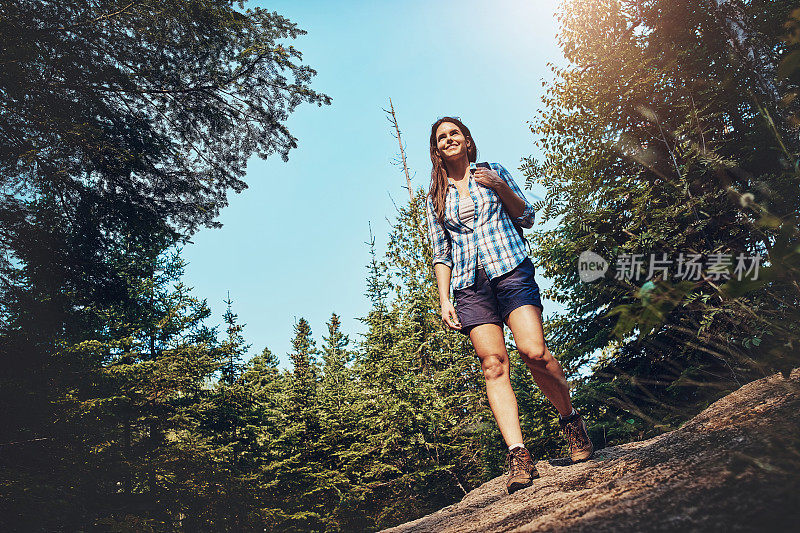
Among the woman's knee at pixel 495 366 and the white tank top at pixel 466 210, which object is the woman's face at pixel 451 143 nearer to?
the white tank top at pixel 466 210

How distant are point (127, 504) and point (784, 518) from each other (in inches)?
411

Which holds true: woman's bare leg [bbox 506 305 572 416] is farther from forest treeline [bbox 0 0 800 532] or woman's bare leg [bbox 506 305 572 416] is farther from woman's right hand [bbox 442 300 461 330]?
forest treeline [bbox 0 0 800 532]

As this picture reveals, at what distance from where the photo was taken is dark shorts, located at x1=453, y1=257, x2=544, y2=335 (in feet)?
7.56

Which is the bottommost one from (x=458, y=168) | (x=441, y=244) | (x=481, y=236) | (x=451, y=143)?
(x=481, y=236)

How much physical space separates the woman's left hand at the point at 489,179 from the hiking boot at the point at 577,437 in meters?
1.30

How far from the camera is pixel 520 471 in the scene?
2.03 meters

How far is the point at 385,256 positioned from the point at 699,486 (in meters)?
9.21

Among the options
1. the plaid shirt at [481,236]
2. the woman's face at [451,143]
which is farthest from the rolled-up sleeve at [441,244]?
the woman's face at [451,143]

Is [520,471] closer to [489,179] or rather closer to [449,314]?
[449,314]

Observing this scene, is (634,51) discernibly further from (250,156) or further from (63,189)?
(63,189)

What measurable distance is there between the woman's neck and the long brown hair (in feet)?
0.14

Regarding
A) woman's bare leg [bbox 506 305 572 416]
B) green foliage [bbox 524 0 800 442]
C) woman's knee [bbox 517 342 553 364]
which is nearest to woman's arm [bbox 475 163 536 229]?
woman's bare leg [bbox 506 305 572 416]

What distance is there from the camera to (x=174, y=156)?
6199 mm

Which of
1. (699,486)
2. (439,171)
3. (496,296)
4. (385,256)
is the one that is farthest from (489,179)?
(385,256)
